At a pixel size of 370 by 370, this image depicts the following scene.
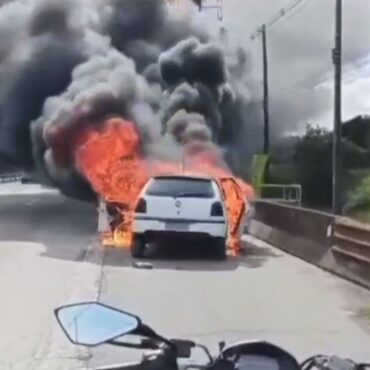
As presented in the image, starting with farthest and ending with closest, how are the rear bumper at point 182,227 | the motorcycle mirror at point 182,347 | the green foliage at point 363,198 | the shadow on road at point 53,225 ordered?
the green foliage at point 363,198 → the shadow on road at point 53,225 → the rear bumper at point 182,227 → the motorcycle mirror at point 182,347

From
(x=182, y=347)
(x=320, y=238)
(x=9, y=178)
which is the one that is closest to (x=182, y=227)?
(x=320, y=238)

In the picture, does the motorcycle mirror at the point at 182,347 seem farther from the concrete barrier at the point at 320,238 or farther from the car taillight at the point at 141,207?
the car taillight at the point at 141,207

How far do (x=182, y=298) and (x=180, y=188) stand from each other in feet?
22.0

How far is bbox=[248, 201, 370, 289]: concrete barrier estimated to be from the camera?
15.1 metres

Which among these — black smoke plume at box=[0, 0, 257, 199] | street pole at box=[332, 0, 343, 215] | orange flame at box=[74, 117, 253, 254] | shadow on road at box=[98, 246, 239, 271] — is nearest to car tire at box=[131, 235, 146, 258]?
shadow on road at box=[98, 246, 239, 271]

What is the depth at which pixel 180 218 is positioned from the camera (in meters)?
19.7

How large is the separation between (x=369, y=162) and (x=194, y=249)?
31356 mm

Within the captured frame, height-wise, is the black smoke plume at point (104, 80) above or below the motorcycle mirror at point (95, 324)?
above

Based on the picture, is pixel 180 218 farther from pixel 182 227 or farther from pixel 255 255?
pixel 255 255

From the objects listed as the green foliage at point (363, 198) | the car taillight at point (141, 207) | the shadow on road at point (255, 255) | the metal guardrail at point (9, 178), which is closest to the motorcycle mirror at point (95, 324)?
the shadow on road at point (255, 255)

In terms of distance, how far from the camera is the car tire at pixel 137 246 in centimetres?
1966

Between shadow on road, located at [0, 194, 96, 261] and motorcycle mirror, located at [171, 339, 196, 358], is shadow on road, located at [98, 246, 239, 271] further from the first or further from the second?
motorcycle mirror, located at [171, 339, 196, 358]

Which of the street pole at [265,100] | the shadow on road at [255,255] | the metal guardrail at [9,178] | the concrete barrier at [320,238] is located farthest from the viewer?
the metal guardrail at [9,178]

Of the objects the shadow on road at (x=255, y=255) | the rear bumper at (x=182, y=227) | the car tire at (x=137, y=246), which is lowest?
the shadow on road at (x=255, y=255)
